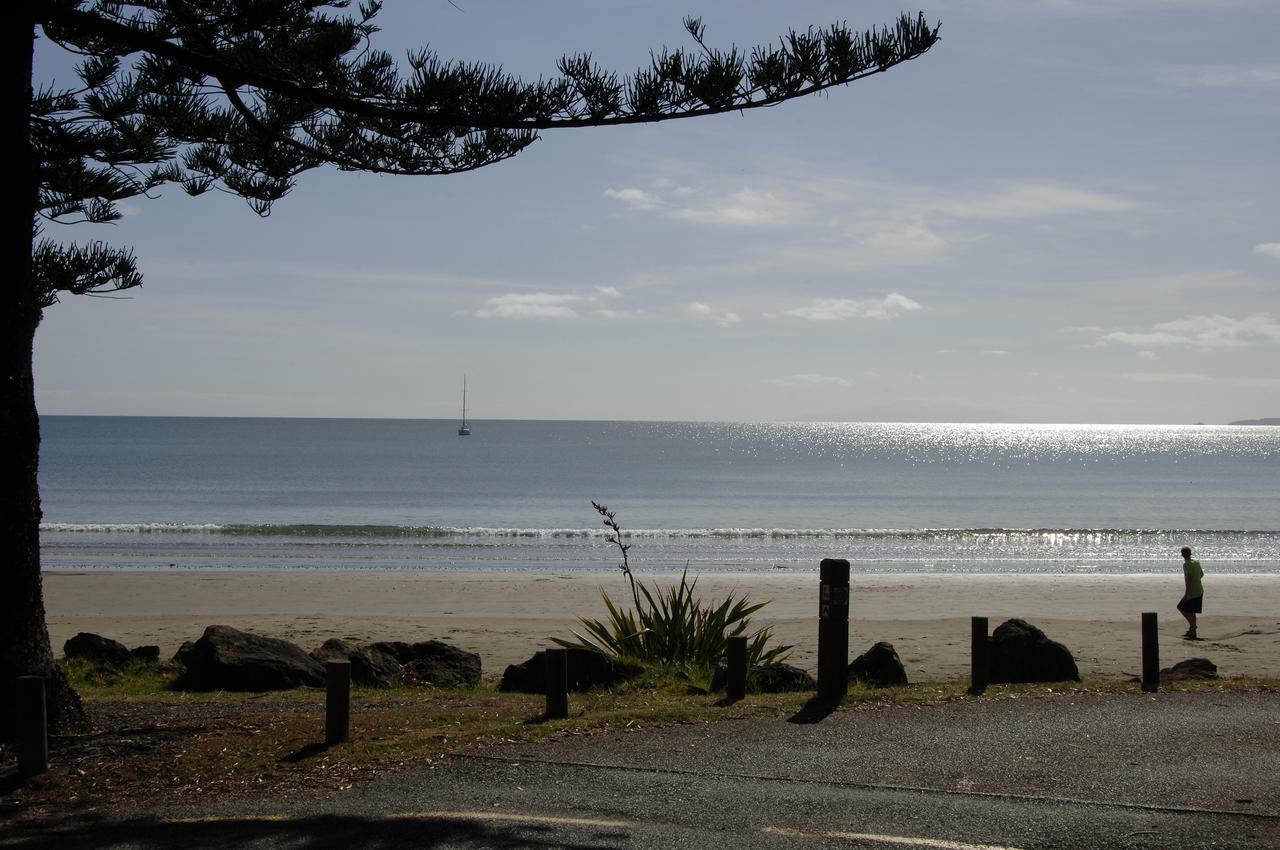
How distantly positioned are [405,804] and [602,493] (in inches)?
2221

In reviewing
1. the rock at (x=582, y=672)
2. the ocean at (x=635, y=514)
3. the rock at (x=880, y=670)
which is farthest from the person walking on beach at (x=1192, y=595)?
the ocean at (x=635, y=514)

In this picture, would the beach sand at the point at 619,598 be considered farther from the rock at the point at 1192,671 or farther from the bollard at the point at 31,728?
the bollard at the point at 31,728

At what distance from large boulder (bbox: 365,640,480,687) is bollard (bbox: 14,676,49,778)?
4701 mm

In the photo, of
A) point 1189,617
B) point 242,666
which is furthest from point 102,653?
point 1189,617

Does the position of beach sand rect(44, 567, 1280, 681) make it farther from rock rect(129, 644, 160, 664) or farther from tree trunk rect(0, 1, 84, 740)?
tree trunk rect(0, 1, 84, 740)

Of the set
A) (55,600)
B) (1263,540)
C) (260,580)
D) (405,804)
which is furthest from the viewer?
(1263,540)

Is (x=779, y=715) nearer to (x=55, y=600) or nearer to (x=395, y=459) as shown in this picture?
(x=55, y=600)

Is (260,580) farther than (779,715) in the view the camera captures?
Yes

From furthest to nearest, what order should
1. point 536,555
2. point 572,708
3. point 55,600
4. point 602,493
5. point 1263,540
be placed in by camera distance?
point 602,493
point 1263,540
point 536,555
point 55,600
point 572,708

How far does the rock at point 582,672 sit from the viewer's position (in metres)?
9.79

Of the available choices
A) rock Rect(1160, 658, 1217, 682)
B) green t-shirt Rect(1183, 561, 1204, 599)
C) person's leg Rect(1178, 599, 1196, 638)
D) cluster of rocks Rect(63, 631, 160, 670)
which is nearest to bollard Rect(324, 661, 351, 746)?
cluster of rocks Rect(63, 631, 160, 670)

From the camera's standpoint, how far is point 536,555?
32.9 m

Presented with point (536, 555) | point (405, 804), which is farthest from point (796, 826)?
point (536, 555)

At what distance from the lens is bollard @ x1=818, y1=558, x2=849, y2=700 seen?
312 inches
